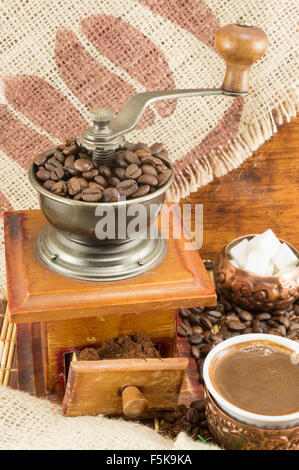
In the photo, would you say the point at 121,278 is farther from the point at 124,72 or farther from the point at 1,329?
the point at 124,72

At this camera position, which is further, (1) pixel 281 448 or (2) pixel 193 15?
(2) pixel 193 15

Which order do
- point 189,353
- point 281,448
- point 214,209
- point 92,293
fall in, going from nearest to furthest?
Result: point 281,448 < point 92,293 < point 189,353 < point 214,209

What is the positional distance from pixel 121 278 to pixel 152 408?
31 cm

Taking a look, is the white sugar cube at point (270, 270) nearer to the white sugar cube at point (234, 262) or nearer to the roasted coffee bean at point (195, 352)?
the white sugar cube at point (234, 262)

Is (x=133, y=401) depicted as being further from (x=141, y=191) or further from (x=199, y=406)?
(x=141, y=191)

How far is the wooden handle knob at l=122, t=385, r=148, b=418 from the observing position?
4.09ft

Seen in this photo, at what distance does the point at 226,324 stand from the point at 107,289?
0.50 m

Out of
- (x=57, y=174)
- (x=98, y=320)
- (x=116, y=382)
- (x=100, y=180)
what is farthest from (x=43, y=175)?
(x=116, y=382)

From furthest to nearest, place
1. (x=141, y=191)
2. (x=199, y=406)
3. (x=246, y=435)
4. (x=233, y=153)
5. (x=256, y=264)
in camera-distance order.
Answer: (x=233, y=153)
(x=256, y=264)
(x=199, y=406)
(x=141, y=191)
(x=246, y=435)

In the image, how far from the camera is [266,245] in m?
1.76

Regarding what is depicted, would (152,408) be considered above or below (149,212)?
below

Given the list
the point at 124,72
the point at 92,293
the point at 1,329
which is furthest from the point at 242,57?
the point at 1,329

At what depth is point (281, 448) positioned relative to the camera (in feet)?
4.04

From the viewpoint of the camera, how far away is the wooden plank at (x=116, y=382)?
1250 millimetres
